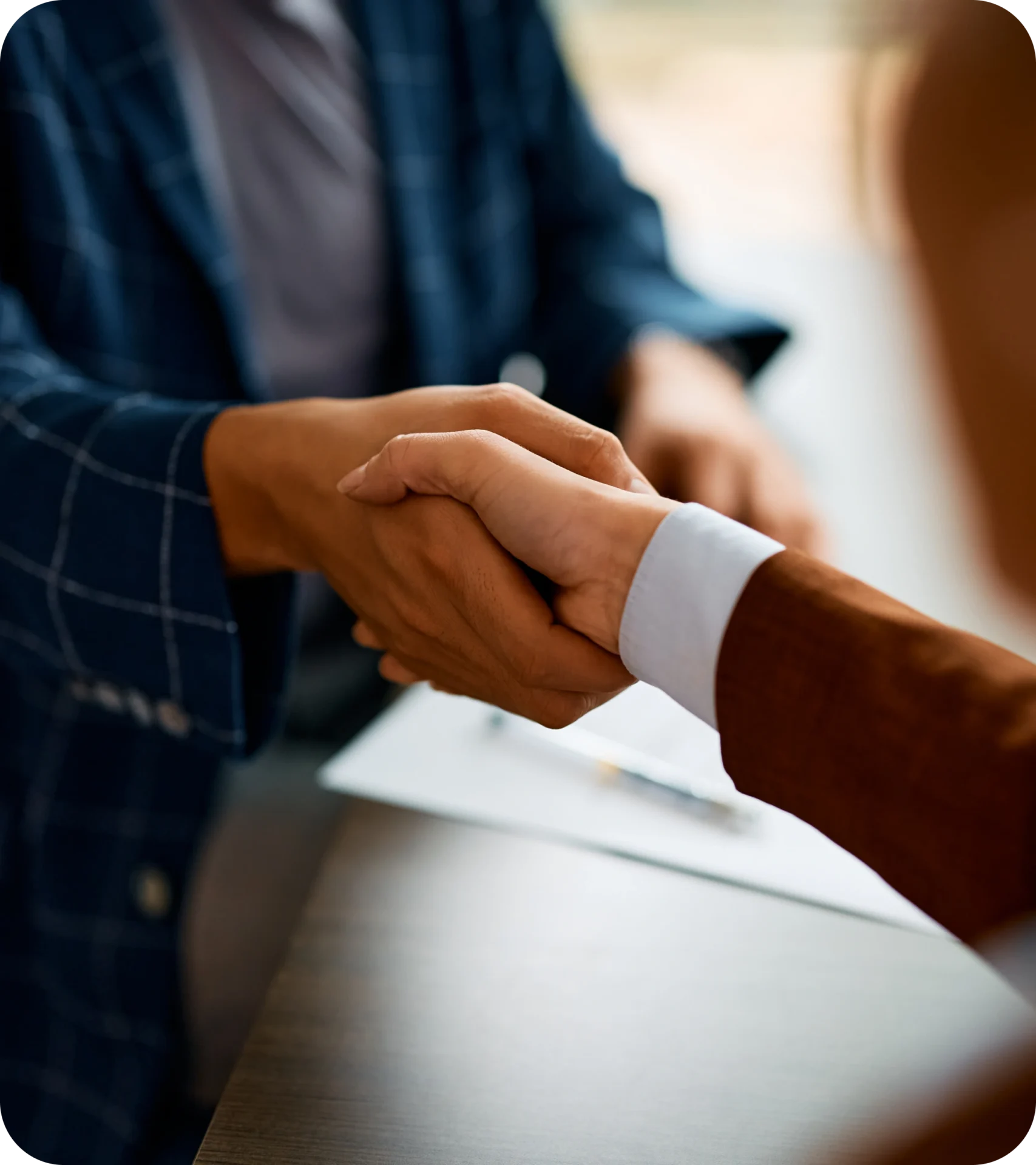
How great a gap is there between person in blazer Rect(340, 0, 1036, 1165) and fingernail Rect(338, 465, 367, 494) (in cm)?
2

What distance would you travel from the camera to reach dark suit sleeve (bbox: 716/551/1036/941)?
0.23m

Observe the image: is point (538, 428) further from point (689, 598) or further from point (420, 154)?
point (420, 154)

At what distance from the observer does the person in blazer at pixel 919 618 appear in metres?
0.22

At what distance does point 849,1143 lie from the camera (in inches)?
11.2

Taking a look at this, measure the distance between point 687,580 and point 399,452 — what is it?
11 cm

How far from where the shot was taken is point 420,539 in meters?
0.33

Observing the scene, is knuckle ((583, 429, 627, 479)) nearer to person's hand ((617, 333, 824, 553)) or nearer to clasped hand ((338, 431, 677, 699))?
clasped hand ((338, 431, 677, 699))

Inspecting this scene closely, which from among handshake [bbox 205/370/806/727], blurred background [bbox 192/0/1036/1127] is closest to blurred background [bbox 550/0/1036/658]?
blurred background [bbox 192/0/1036/1127]

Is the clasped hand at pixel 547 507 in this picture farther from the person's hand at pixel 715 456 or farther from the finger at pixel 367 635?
the person's hand at pixel 715 456

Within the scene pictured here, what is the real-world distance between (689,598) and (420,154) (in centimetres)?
55

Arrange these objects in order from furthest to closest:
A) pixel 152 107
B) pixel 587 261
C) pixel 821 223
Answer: pixel 821 223
pixel 587 261
pixel 152 107

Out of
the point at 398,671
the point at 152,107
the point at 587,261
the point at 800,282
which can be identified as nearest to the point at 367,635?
the point at 398,671

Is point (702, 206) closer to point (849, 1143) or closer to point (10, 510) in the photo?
point (10, 510)

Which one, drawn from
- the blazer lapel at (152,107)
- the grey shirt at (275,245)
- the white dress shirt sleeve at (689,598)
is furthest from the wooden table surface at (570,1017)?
the blazer lapel at (152,107)
